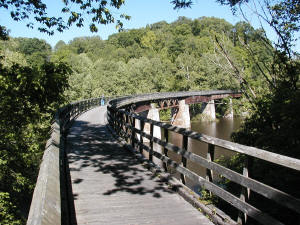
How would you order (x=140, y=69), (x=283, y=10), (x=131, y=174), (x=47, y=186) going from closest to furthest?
(x=47, y=186)
(x=131, y=174)
(x=283, y=10)
(x=140, y=69)

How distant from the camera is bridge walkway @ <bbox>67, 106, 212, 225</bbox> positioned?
4.48 meters

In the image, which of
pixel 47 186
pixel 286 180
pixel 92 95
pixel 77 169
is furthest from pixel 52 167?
pixel 92 95

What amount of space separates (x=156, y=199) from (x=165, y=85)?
6334 cm

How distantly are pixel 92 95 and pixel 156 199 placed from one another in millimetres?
53301

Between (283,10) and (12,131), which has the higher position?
(283,10)

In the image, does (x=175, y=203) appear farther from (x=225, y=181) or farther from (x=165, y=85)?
(x=165, y=85)

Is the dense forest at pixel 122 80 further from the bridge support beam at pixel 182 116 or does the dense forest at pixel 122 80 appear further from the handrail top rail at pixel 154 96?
the bridge support beam at pixel 182 116

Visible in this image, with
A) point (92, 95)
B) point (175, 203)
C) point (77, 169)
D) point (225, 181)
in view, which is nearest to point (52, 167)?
point (175, 203)

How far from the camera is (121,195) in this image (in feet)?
17.7

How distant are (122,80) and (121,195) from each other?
2247 inches

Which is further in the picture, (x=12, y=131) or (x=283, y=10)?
(x=283, y=10)

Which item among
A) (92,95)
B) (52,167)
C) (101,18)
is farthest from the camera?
(92,95)

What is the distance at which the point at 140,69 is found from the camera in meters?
66.1

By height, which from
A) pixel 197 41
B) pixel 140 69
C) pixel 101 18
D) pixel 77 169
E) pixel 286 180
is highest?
pixel 197 41
